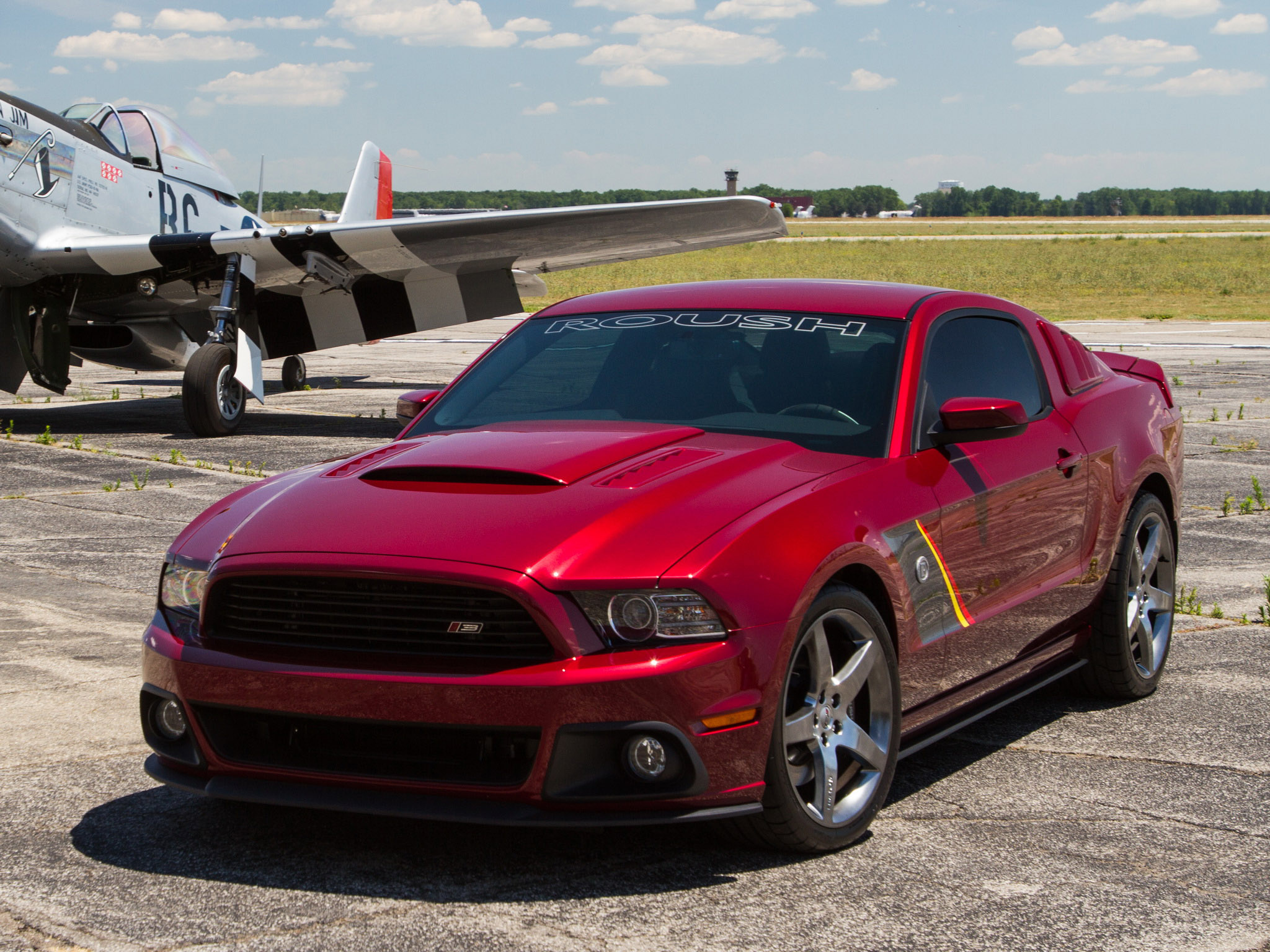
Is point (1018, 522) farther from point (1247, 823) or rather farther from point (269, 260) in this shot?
point (269, 260)

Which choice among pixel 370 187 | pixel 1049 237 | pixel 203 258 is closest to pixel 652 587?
pixel 203 258

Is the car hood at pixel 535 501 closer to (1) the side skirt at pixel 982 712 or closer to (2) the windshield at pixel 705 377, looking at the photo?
(2) the windshield at pixel 705 377

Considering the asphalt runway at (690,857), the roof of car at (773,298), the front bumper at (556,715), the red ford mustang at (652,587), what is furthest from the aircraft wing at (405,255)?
the front bumper at (556,715)

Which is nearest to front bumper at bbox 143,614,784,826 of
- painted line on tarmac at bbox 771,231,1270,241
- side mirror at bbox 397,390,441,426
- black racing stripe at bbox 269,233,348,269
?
side mirror at bbox 397,390,441,426

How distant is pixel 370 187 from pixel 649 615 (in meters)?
21.2

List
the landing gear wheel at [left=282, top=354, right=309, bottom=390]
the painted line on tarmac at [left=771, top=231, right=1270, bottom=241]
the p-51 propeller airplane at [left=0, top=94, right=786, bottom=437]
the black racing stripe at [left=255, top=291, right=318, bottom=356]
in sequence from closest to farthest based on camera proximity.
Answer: the p-51 propeller airplane at [left=0, top=94, right=786, bottom=437] → the black racing stripe at [left=255, top=291, right=318, bottom=356] → the landing gear wheel at [left=282, top=354, right=309, bottom=390] → the painted line on tarmac at [left=771, top=231, right=1270, bottom=241]

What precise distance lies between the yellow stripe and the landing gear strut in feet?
36.0

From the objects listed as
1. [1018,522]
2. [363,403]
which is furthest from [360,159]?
[1018,522]

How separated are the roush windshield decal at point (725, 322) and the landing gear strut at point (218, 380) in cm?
957

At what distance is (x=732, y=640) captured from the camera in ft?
10.7

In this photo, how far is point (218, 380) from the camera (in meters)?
14.0

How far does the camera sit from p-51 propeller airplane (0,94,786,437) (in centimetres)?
1440

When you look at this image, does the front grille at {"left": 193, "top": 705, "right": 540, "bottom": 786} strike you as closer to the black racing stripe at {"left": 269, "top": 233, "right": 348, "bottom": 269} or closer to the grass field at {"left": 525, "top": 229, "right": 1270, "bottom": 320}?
the black racing stripe at {"left": 269, "top": 233, "right": 348, "bottom": 269}

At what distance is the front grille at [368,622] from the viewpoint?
3242mm
